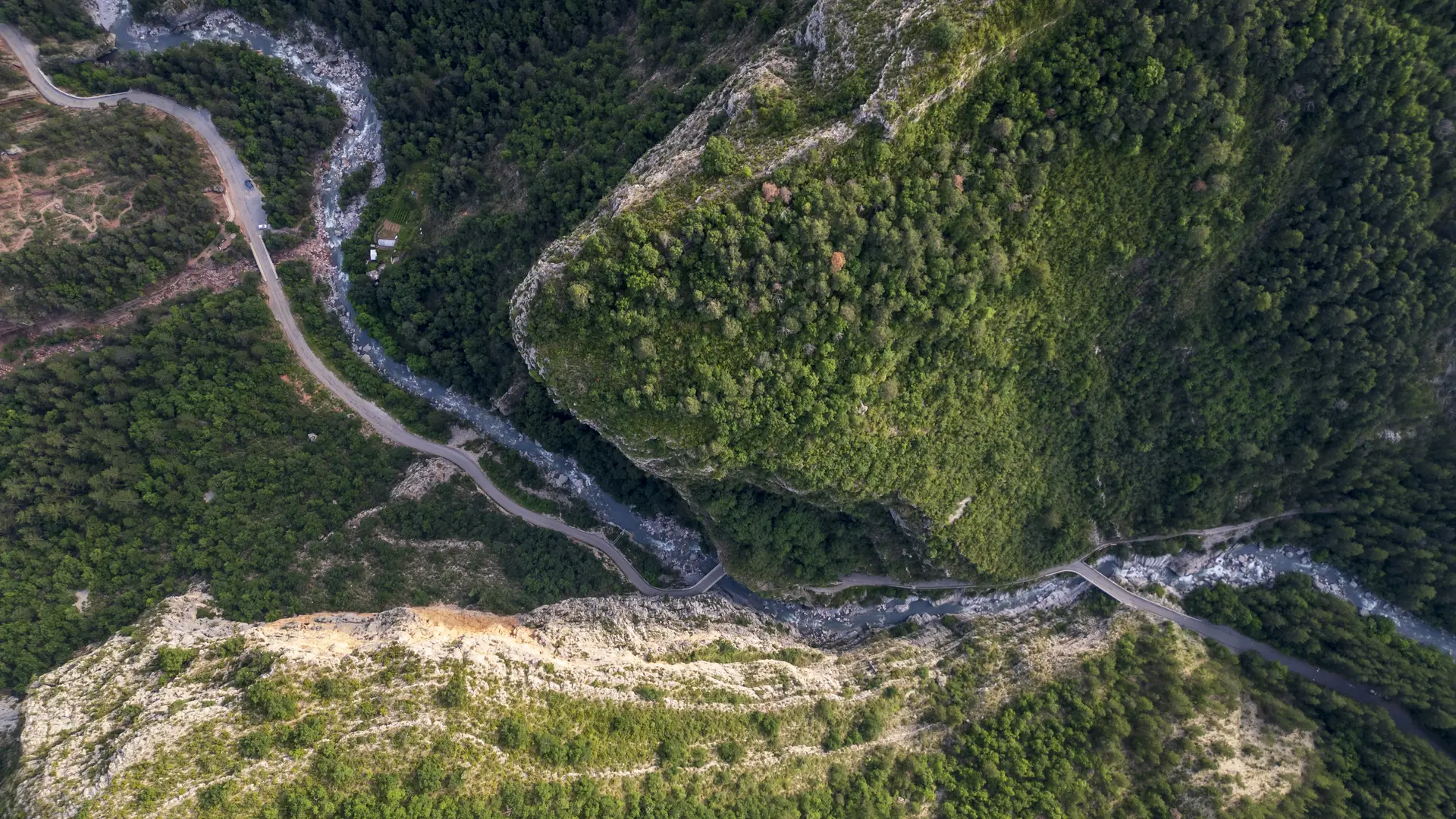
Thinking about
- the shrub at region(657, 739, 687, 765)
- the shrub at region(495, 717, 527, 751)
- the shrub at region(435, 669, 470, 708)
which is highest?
the shrub at region(435, 669, 470, 708)

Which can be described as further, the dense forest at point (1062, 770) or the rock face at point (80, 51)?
the rock face at point (80, 51)

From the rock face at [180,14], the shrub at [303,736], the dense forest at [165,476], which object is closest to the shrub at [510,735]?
the shrub at [303,736]

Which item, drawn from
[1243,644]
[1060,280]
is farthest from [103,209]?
[1243,644]

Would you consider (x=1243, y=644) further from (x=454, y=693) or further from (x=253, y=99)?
(x=253, y=99)

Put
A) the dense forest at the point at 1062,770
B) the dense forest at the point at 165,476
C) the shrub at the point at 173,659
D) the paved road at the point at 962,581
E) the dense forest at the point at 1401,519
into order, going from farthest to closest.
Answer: the paved road at the point at 962,581 → the dense forest at the point at 1401,519 → the dense forest at the point at 165,476 → the shrub at the point at 173,659 → the dense forest at the point at 1062,770

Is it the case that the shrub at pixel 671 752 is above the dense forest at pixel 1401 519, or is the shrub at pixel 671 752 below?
above

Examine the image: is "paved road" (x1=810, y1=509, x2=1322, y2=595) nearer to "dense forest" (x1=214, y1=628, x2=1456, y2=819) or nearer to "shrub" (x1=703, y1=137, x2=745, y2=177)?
"dense forest" (x1=214, y1=628, x2=1456, y2=819)

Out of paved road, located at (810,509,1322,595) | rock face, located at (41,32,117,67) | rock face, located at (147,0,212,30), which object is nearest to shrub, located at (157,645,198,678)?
paved road, located at (810,509,1322,595)

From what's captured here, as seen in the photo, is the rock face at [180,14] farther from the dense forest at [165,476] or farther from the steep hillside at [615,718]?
the steep hillside at [615,718]
